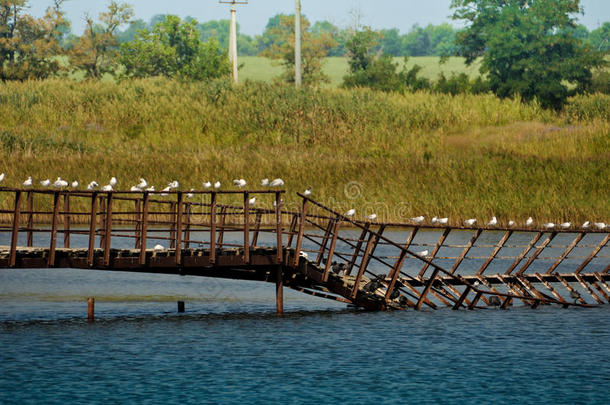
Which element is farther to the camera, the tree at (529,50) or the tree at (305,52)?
the tree at (305,52)

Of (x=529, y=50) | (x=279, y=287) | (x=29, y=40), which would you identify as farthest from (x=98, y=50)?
(x=279, y=287)

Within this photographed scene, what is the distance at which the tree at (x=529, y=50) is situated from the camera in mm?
87125

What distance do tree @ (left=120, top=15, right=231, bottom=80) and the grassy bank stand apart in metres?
24.8

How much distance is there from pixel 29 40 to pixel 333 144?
4878 centimetres

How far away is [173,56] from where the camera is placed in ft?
341

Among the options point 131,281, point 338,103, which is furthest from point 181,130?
point 131,281

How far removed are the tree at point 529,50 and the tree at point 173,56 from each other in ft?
84.1

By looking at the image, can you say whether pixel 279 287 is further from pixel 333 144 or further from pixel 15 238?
pixel 333 144

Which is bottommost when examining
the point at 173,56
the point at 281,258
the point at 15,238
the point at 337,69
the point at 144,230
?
the point at 281,258

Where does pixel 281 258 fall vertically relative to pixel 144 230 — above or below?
below

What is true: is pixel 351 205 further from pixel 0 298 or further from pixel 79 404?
pixel 79 404

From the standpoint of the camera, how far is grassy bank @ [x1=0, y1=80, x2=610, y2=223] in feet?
173

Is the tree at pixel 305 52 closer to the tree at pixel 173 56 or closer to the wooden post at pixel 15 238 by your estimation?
the tree at pixel 173 56

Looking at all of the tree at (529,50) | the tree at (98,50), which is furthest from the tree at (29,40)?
the tree at (529,50)
